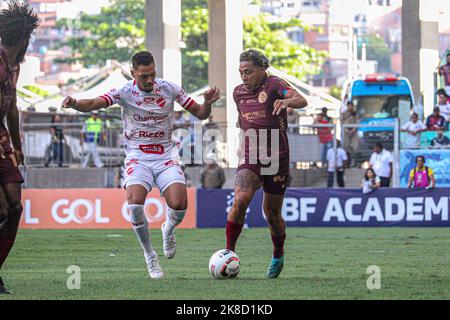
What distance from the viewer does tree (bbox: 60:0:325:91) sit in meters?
71.3

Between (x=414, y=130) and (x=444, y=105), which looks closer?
(x=414, y=130)

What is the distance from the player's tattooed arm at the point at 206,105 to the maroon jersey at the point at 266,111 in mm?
305

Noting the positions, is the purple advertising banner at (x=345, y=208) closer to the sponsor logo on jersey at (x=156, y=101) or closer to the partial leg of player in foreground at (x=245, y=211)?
the partial leg of player in foreground at (x=245, y=211)

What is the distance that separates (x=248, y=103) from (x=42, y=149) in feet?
60.0

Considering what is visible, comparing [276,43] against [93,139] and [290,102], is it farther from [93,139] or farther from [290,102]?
[290,102]

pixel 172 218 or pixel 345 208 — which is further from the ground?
pixel 172 218

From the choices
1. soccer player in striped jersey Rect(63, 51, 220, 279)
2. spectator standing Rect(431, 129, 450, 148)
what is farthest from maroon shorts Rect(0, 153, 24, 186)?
spectator standing Rect(431, 129, 450, 148)

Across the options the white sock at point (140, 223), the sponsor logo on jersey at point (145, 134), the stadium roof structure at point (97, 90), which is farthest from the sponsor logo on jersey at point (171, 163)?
the stadium roof structure at point (97, 90)

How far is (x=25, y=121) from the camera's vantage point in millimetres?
33719

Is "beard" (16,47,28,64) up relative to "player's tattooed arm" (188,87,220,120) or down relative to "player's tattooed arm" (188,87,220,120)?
up

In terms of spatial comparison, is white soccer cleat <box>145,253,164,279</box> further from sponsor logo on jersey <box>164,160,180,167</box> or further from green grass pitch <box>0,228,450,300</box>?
sponsor logo on jersey <box>164,160,180,167</box>

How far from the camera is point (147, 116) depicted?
12.7 m

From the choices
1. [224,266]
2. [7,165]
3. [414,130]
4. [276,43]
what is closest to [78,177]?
[414,130]

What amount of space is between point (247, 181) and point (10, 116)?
2669 millimetres
